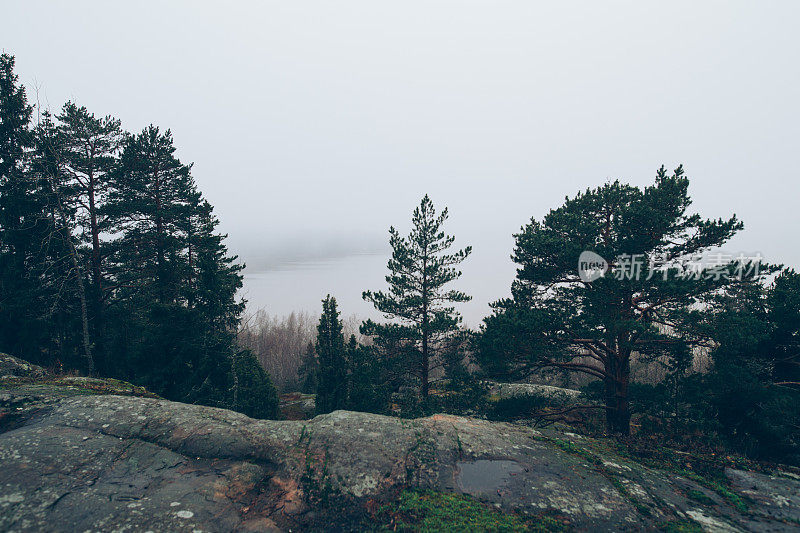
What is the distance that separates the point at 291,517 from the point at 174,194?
20.5 metres

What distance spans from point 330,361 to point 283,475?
44.2 feet

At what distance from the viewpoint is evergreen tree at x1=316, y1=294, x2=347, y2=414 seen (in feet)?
63.2

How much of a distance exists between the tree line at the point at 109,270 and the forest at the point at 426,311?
3.6 inches

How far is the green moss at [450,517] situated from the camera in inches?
211

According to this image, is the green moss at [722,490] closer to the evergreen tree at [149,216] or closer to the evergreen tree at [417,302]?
the evergreen tree at [417,302]

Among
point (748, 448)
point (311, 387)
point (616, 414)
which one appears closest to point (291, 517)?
point (616, 414)

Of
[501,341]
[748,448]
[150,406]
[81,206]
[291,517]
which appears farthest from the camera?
[81,206]

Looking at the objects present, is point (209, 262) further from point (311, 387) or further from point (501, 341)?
point (311, 387)

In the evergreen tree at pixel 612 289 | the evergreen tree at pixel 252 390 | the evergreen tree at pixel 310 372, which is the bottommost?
the evergreen tree at pixel 310 372

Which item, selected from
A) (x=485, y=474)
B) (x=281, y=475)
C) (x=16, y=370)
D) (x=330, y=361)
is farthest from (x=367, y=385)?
(x=16, y=370)

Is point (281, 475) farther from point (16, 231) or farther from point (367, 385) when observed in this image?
point (16, 231)

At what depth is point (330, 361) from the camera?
19.8m

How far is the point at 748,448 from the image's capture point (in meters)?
11.3

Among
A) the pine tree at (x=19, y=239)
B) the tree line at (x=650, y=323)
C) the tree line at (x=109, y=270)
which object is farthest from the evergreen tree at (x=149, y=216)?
the tree line at (x=650, y=323)
